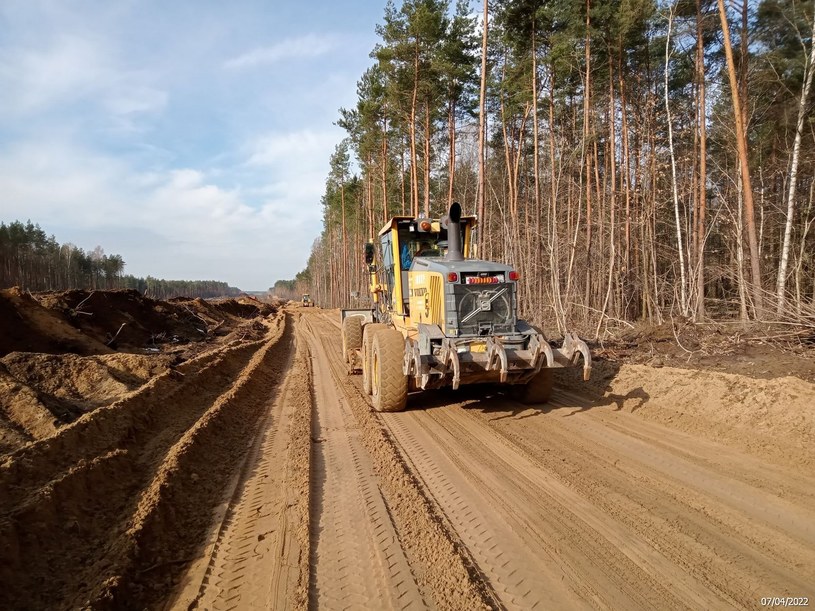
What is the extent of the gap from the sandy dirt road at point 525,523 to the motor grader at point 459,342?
2.84 ft

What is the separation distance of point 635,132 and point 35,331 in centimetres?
2170

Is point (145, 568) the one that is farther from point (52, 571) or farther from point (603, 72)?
point (603, 72)

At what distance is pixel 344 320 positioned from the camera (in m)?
11.6

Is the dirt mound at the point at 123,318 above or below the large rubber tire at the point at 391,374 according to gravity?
above

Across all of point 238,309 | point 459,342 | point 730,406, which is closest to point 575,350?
point 459,342

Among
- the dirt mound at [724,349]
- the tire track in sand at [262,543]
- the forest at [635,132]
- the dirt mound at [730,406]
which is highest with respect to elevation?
the forest at [635,132]

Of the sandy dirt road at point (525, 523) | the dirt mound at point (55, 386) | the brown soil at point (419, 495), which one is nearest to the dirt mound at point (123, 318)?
the dirt mound at point (55, 386)

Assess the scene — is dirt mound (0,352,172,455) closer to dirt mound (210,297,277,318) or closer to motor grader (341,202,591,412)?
motor grader (341,202,591,412)

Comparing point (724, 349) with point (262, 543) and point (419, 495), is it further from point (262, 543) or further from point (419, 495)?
point (262, 543)

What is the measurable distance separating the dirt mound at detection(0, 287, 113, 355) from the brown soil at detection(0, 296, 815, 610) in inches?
160

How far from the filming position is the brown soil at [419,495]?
Answer: 2.92 meters

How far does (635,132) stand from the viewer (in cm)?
1914
